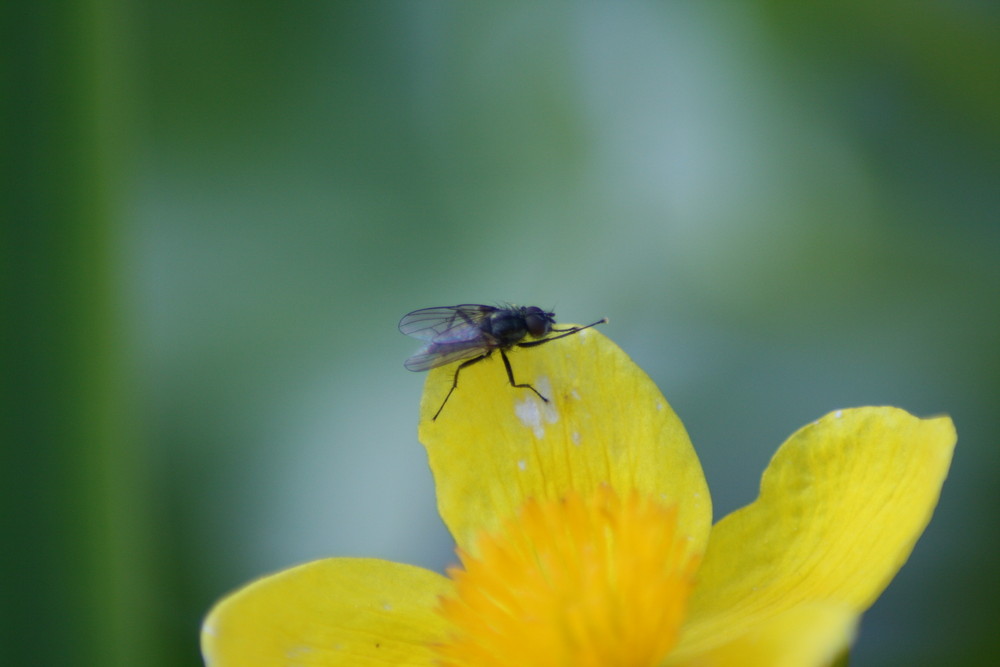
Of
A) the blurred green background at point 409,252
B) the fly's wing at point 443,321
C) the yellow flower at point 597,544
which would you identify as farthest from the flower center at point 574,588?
the blurred green background at point 409,252

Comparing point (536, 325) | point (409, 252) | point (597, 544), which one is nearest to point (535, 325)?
point (536, 325)

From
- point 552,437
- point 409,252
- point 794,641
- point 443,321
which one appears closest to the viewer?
point 794,641

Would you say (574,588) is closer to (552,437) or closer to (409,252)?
(552,437)

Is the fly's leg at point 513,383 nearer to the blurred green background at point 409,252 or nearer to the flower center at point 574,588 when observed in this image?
the flower center at point 574,588

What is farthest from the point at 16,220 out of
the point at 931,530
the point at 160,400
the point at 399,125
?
the point at 931,530

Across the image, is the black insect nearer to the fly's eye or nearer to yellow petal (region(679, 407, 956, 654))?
the fly's eye

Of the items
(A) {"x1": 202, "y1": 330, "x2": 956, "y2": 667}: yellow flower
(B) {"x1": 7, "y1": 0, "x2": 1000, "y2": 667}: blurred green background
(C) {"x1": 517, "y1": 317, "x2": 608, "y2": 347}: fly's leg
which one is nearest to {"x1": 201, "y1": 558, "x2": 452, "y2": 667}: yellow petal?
(A) {"x1": 202, "y1": 330, "x2": 956, "y2": 667}: yellow flower
